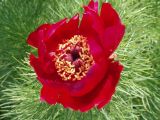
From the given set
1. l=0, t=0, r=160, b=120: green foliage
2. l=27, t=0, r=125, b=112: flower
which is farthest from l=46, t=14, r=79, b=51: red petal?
l=0, t=0, r=160, b=120: green foliage

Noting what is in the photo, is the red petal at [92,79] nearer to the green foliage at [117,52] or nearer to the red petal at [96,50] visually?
the red petal at [96,50]

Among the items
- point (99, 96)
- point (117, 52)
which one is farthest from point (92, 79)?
point (117, 52)

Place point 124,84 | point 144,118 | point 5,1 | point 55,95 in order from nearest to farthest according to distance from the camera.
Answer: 1. point 55,95
2. point 124,84
3. point 144,118
4. point 5,1

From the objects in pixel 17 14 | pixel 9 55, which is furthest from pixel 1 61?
pixel 17 14

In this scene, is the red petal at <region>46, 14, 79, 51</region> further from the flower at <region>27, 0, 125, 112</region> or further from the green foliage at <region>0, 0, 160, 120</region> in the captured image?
the green foliage at <region>0, 0, 160, 120</region>

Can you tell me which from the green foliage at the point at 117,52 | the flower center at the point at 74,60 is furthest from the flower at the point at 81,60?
the green foliage at the point at 117,52

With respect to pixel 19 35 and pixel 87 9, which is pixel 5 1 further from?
pixel 87 9

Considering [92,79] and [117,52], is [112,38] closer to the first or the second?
[92,79]
